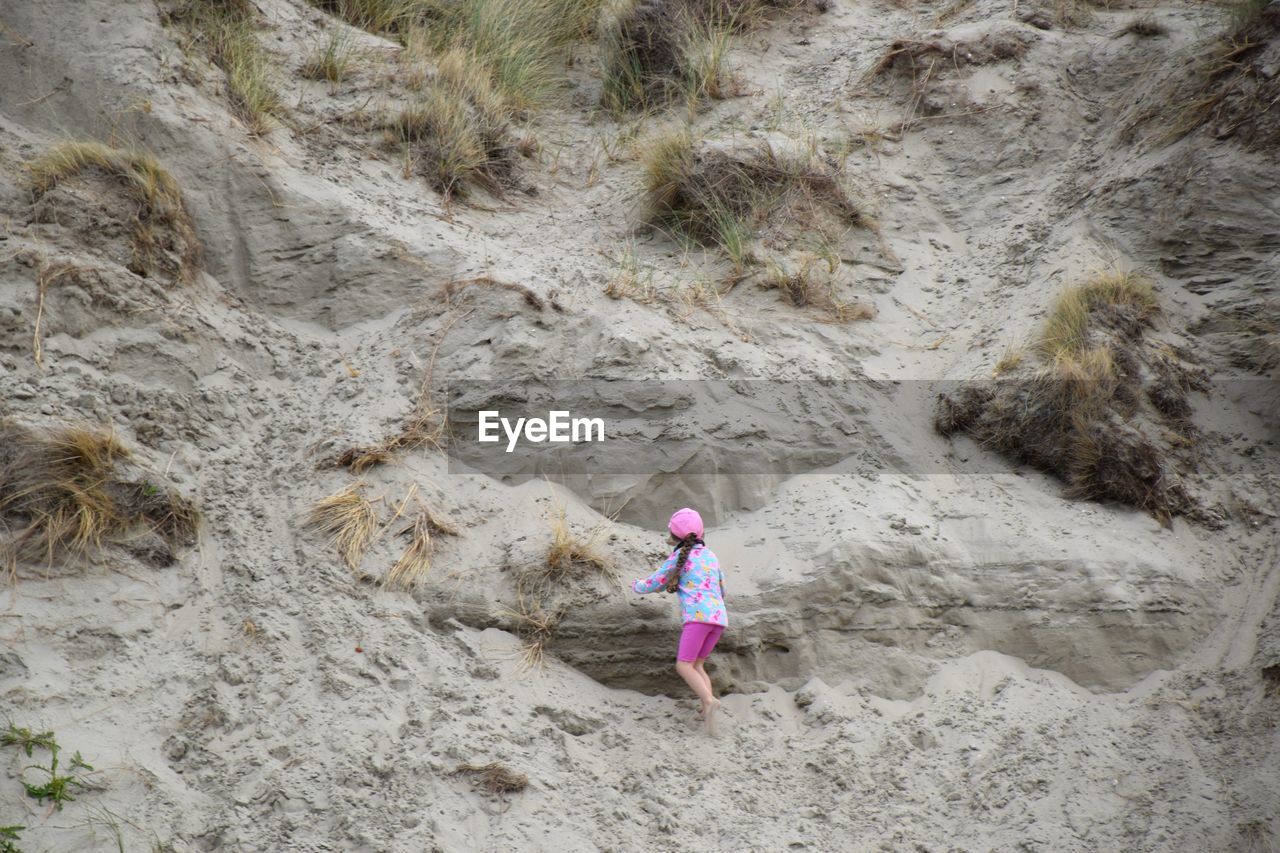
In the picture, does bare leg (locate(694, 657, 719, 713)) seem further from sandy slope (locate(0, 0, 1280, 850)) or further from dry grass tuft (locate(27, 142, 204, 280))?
dry grass tuft (locate(27, 142, 204, 280))

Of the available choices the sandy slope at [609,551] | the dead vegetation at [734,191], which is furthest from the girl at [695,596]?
the dead vegetation at [734,191]

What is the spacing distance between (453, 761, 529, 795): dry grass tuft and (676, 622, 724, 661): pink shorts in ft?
2.95

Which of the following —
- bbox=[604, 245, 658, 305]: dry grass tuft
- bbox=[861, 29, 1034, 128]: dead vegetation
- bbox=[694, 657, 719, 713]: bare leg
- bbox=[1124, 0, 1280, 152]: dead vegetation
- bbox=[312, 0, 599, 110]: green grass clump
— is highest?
bbox=[1124, 0, 1280, 152]: dead vegetation

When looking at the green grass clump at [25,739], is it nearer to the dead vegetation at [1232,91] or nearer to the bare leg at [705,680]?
the bare leg at [705,680]

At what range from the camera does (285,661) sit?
15.6 feet

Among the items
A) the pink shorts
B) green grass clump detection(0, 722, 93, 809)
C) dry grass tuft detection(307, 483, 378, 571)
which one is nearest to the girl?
the pink shorts

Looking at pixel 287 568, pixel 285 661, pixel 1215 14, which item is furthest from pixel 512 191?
pixel 1215 14

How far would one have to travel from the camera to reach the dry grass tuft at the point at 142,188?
229 inches

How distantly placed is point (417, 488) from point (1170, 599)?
377 cm

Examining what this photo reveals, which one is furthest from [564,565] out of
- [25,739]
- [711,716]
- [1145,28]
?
[1145,28]

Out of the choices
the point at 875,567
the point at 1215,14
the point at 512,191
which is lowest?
the point at 875,567

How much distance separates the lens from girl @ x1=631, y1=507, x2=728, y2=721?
489cm

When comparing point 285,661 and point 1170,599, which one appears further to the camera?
point 1170,599

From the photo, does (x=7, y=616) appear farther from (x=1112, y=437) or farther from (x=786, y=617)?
(x=1112, y=437)
